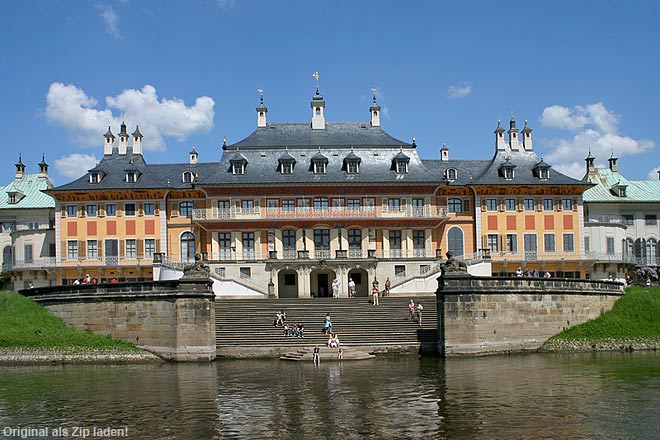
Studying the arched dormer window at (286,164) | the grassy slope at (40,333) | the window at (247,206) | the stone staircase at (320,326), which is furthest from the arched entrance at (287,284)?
the grassy slope at (40,333)

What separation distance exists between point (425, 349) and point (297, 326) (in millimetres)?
6809

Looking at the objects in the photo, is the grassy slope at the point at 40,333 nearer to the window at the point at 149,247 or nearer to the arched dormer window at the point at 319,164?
the window at the point at 149,247

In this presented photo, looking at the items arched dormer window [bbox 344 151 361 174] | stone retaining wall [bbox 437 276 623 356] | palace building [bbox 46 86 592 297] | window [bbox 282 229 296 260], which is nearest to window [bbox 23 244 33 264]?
palace building [bbox 46 86 592 297]

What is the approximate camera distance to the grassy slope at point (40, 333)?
1598 inches

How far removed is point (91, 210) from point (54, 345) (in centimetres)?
2348

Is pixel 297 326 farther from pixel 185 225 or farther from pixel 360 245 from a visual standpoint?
pixel 185 225

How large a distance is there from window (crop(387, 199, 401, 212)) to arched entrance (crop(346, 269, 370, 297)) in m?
5.31

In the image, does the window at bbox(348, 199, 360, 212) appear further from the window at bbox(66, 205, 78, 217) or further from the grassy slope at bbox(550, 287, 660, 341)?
the window at bbox(66, 205, 78, 217)

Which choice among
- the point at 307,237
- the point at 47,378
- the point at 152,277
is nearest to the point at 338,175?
the point at 307,237

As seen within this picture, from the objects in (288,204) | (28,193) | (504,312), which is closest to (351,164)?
(288,204)

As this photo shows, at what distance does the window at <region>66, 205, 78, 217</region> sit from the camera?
62.3m

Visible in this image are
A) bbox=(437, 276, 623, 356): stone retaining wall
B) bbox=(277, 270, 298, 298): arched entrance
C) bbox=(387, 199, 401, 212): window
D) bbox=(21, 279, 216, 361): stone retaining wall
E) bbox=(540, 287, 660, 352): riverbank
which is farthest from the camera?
bbox=(387, 199, 401, 212): window

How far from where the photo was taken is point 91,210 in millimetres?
62500

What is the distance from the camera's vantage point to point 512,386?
2961 centimetres
